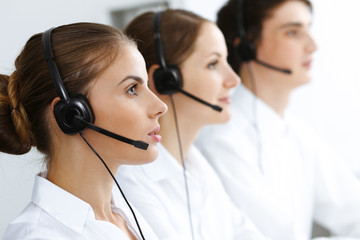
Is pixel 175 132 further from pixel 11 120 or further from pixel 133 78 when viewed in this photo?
pixel 11 120

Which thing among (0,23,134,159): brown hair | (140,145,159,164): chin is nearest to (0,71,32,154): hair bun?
(0,23,134,159): brown hair

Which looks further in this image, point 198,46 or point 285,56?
point 285,56

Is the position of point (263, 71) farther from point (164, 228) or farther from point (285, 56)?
point (164, 228)

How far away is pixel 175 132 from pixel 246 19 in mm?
676

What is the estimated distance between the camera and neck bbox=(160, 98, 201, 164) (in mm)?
1311

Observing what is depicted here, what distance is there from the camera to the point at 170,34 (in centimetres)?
127

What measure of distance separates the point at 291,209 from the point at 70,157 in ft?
3.35

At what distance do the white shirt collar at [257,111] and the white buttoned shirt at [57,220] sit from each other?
97 cm

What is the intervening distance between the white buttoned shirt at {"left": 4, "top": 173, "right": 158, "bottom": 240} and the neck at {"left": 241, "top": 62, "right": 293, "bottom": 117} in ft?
3.45

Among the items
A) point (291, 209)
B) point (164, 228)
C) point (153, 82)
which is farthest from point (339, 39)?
point (164, 228)

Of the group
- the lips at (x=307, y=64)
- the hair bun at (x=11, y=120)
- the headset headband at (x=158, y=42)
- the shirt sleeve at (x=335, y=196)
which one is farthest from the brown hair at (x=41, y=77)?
the shirt sleeve at (x=335, y=196)

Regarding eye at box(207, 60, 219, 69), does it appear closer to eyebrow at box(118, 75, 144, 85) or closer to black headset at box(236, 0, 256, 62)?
black headset at box(236, 0, 256, 62)

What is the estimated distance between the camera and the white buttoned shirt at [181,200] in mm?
1133

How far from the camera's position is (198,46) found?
1314 millimetres
